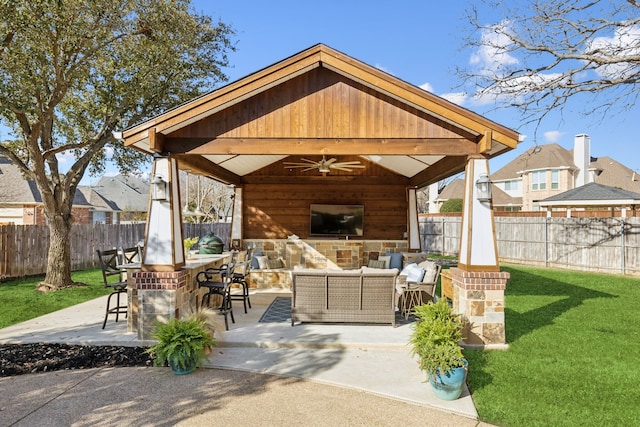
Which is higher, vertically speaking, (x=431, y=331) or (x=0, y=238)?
(x=0, y=238)

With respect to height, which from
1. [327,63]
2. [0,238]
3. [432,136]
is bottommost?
[0,238]

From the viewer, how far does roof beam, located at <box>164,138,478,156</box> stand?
18.0 feet

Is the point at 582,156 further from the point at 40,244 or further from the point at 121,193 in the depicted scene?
the point at 121,193

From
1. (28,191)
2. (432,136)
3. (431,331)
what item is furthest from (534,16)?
(28,191)

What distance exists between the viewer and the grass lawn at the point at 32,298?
6.81 m

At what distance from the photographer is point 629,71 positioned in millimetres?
8328

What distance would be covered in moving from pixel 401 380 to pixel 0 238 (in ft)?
35.9

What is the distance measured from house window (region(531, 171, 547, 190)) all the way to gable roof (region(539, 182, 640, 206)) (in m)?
9.77

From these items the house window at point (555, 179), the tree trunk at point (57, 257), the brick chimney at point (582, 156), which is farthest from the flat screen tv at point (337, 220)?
the brick chimney at point (582, 156)

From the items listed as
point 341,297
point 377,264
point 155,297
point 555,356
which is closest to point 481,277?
point 555,356

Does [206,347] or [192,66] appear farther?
[192,66]

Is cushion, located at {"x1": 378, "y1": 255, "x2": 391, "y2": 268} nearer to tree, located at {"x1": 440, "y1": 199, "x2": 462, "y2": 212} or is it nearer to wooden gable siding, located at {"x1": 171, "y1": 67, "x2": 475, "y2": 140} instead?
wooden gable siding, located at {"x1": 171, "y1": 67, "x2": 475, "y2": 140}

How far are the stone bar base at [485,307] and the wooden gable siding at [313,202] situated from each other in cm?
580

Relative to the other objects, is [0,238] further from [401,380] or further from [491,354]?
[491,354]
